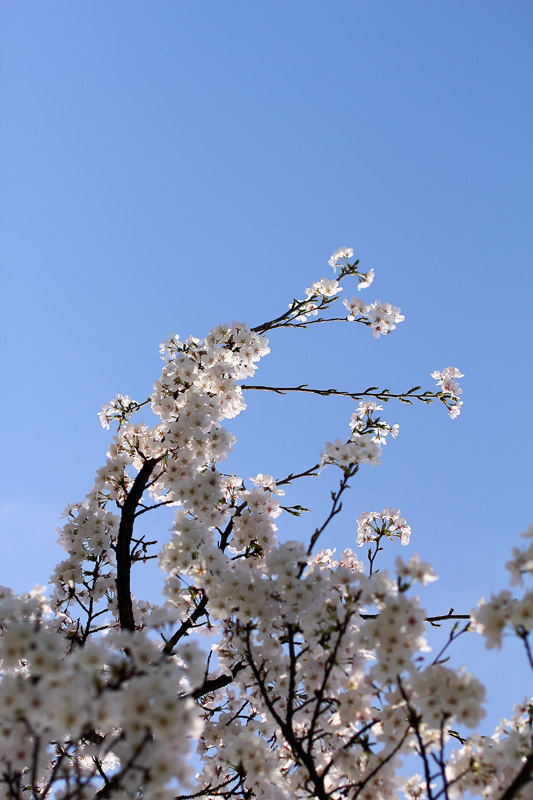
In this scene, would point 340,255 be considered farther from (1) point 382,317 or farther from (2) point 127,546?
(2) point 127,546

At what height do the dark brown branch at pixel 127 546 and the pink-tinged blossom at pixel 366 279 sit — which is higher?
the pink-tinged blossom at pixel 366 279

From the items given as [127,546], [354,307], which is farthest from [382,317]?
→ [127,546]

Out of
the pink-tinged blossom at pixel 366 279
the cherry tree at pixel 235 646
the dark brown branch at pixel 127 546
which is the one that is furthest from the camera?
the pink-tinged blossom at pixel 366 279

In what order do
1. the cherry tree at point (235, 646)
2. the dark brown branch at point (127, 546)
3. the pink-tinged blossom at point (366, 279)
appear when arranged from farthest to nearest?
the pink-tinged blossom at point (366, 279)
the dark brown branch at point (127, 546)
the cherry tree at point (235, 646)

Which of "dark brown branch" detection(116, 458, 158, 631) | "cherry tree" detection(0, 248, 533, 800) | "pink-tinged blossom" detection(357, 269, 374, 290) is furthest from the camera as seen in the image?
"pink-tinged blossom" detection(357, 269, 374, 290)

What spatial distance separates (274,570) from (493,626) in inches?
54.3

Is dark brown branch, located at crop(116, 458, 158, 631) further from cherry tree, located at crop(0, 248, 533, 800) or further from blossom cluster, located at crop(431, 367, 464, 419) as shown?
blossom cluster, located at crop(431, 367, 464, 419)

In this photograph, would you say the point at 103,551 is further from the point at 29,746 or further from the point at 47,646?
the point at 47,646

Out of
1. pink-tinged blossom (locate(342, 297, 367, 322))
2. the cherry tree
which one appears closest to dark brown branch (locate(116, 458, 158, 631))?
the cherry tree

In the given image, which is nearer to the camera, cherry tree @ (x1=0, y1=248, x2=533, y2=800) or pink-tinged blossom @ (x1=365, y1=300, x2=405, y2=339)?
cherry tree @ (x1=0, y1=248, x2=533, y2=800)

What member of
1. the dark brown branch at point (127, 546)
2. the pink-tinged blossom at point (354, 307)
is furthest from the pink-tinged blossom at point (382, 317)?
the dark brown branch at point (127, 546)

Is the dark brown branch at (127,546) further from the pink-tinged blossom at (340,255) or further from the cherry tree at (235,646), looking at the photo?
the pink-tinged blossom at (340,255)

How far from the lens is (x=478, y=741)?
3377mm

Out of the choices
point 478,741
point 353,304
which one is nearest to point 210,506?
point 478,741
